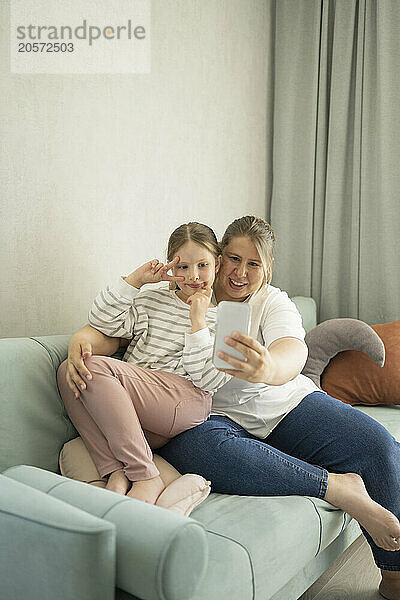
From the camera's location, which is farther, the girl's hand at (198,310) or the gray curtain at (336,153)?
the gray curtain at (336,153)

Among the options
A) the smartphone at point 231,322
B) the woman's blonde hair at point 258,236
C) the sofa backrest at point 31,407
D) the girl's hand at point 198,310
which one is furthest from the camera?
the woman's blonde hair at point 258,236

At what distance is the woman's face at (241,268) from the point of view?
213 centimetres

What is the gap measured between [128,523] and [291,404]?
0.94 metres

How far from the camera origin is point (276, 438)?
6.61 ft

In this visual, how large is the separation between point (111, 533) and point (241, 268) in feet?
3.77

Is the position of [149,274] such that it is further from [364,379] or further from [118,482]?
[364,379]

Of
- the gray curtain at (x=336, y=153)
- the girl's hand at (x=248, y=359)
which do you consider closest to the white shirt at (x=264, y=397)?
the girl's hand at (x=248, y=359)

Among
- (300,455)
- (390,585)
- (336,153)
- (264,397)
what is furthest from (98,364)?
(336,153)

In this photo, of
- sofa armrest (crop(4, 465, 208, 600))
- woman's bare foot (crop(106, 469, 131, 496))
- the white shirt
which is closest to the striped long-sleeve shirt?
the white shirt

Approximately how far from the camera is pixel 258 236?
214 cm

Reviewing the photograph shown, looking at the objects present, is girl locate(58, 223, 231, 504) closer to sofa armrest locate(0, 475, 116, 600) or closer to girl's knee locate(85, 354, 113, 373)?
girl's knee locate(85, 354, 113, 373)

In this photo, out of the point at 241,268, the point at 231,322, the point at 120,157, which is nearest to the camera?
the point at 231,322

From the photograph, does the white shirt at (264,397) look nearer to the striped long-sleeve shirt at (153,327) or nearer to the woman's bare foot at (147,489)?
the striped long-sleeve shirt at (153,327)

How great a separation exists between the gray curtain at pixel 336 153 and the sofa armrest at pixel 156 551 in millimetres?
2422
